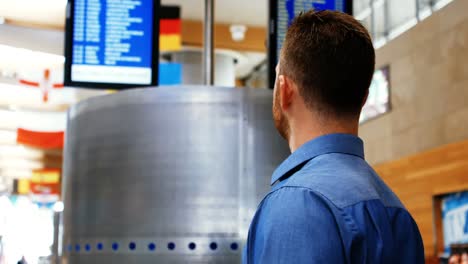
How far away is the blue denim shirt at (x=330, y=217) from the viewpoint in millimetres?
1200

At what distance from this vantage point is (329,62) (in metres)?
1.37

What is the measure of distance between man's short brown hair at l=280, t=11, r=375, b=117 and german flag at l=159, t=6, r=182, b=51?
10.4 m

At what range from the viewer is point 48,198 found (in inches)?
1059

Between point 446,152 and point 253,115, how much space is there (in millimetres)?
7341

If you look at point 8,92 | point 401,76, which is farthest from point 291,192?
point 8,92

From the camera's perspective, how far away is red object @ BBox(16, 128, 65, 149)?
1689cm

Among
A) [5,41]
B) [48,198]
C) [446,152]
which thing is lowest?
[48,198]

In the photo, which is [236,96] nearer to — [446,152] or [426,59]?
[446,152]

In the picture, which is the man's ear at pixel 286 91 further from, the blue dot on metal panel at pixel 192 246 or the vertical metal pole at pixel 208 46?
the vertical metal pole at pixel 208 46

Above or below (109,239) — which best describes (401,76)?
above

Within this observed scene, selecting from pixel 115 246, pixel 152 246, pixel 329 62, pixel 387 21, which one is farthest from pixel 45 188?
pixel 329 62

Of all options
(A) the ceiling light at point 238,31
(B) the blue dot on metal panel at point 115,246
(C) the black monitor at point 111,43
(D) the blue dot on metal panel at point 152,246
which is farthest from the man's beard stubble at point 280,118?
(A) the ceiling light at point 238,31

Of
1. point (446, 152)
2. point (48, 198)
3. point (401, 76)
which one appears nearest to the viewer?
point (446, 152)

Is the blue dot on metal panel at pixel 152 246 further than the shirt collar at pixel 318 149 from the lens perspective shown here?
Yes
